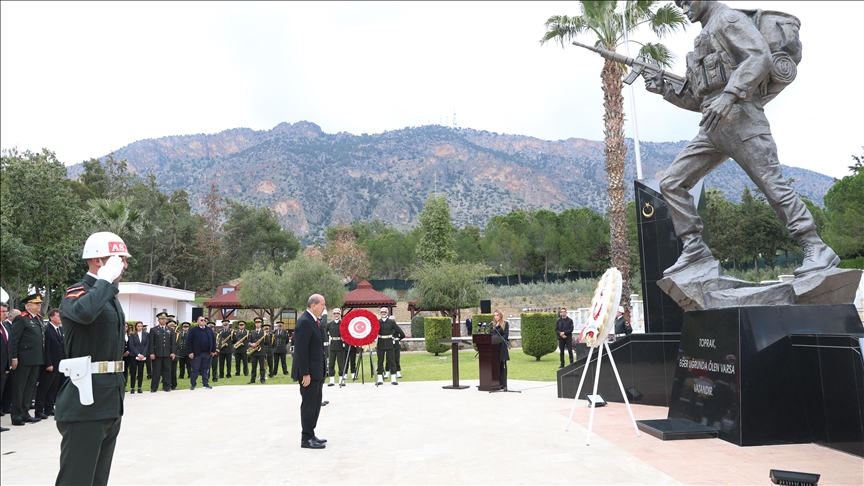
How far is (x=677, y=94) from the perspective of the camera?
7398 mm

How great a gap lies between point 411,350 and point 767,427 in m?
23.8

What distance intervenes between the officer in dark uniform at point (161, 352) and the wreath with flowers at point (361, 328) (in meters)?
4.76

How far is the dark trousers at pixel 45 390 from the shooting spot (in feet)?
33.4

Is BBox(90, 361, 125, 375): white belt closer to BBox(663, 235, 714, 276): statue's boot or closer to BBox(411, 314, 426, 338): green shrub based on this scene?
BBox(663, 235, 714, 276): statue's boot

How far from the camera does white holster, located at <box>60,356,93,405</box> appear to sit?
12.0ft

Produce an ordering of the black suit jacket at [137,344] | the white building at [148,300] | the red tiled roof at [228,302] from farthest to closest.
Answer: the red tiled roof at [228,302], the white building at [148,300], the black suit jacket at [137,344]

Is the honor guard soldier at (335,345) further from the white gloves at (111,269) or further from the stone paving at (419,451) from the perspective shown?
the white gloves at (111,269)

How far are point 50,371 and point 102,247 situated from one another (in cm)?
809

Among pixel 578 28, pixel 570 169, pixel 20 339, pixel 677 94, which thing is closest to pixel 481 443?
pixel 677 94

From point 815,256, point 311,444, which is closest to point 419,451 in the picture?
point 311,444

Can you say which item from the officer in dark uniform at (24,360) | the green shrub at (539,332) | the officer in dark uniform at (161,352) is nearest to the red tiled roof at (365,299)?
the green shrub at (539,332)

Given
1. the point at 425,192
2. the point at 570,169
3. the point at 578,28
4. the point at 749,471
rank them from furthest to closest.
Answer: the point at 570,169 → the point at 425,192 → the point at 578,28 → the point at 749,471

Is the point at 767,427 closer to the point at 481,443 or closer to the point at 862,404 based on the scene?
the point at 862,404

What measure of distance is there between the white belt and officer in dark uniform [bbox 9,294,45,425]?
23.1 feet
